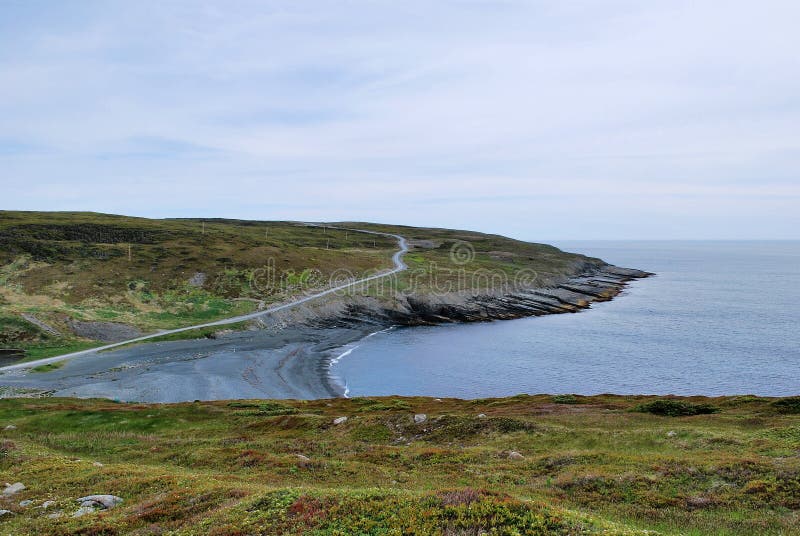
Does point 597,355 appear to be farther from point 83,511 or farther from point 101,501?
point 83,511

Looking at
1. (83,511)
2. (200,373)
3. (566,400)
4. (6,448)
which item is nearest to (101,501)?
(83,511)

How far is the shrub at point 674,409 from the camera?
35625 mm

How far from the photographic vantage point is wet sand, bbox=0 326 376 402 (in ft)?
191

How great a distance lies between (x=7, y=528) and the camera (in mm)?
16312

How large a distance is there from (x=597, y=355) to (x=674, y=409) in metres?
47.6

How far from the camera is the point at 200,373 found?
6706cm

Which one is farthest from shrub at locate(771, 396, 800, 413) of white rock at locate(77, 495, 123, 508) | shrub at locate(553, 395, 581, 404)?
white rock at locate(77, 495, 123, 508)

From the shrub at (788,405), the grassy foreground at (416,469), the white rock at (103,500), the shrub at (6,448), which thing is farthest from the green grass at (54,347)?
the shrub at (788,405)

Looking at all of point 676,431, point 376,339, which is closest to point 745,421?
point 676,431

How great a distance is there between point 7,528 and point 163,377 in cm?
5174

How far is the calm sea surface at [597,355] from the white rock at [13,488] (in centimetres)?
4541

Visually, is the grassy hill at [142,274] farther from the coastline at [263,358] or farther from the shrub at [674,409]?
the shrub at [674,409]

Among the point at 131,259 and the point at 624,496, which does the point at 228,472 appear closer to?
the point at 624,496

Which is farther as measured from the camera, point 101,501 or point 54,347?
point 54,347
